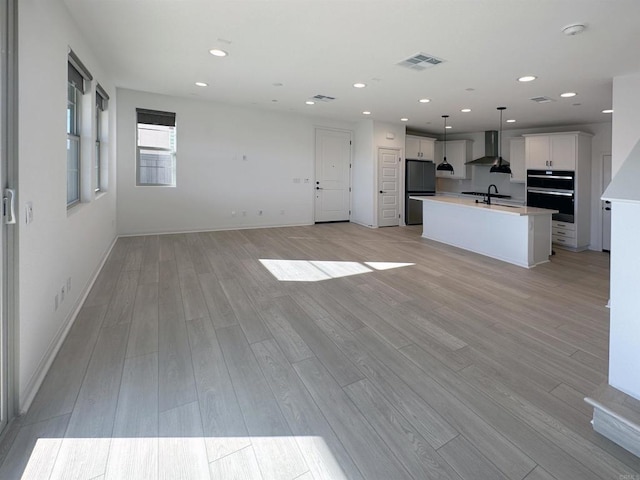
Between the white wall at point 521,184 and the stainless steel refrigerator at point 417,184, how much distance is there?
1.12m

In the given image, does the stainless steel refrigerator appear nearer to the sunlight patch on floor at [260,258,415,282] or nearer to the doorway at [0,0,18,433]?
the sunlight patch on floor at [260,258,415,282]

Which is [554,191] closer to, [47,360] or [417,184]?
[417,184]

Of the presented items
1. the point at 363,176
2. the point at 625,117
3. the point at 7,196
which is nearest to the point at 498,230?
the point at 625,117

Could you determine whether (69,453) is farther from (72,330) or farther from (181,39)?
(181,39)

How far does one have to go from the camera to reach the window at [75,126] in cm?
345

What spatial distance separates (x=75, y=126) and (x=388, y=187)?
6600 millimetres

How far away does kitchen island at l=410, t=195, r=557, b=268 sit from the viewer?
16.4ft

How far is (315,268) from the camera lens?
462 centimetres

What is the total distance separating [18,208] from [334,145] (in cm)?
745

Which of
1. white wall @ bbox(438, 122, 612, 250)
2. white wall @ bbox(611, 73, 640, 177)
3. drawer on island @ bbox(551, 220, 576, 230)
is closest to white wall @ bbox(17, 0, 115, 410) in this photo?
white wall @ bbox(611, 73, 640, 177)

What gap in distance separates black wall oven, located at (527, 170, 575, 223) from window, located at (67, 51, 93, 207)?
8357mm

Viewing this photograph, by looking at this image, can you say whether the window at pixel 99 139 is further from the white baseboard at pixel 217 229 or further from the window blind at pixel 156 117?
the white baseboard at pixel 217 229

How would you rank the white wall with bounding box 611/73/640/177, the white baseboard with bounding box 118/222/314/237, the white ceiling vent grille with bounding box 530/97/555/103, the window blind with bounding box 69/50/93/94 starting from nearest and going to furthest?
the window blind with bounding box 69/50/93/94, the white wall with bounding box 611/73/640/177, the white ceiling vent grille with bounding box 530/97/555/103, the white baseboard with bounding box 118/222/314/237

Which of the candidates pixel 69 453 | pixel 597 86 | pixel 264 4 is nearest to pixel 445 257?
pixel 597 86
